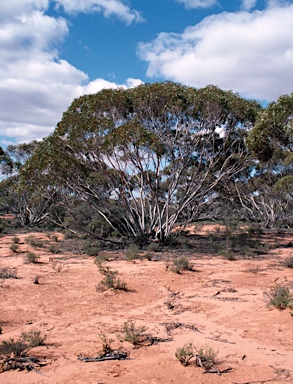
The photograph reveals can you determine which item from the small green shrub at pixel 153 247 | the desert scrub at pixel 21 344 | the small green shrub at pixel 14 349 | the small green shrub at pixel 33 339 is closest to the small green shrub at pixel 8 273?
the desert scrub at pixel 21 344

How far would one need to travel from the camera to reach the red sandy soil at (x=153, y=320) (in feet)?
15.9

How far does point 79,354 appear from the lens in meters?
5.53

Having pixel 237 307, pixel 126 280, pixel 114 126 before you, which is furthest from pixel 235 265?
pixel 114 126

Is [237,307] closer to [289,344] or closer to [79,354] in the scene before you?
[289,344]

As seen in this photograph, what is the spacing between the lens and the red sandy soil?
15.9 feet

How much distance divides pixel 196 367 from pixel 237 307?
147 inches

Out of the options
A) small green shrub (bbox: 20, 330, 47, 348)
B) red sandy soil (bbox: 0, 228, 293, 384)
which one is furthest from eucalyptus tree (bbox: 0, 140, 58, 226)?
small green shrub (bbox: 20, 330, 47, 348)

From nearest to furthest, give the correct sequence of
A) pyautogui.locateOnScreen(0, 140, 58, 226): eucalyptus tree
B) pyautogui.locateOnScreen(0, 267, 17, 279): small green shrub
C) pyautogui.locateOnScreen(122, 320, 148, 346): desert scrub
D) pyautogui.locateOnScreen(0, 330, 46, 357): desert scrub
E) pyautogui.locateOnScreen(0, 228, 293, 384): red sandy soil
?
1. pyautogui.locateOnScreen(0, 228, 293, 384): red sandy soil
2. pyautogui.locateOnScreen(0, 330, 46, 357): desert scrub
3. pyautogui.locateOnScreen(122, 320, 148, 346): desert scrub
4. pyautogui.locateOnScreen(0, 267, 17, 279): small green shrub
5. pyautogui.locateOnScreen(0, 140, 58, 226): eucalyptus tree

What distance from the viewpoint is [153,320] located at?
293 inches

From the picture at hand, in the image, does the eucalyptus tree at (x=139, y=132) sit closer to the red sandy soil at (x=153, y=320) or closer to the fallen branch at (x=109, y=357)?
the red sandy soil at (x=153, y=320)

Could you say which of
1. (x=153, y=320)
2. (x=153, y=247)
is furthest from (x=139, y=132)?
(x=153, y=320)

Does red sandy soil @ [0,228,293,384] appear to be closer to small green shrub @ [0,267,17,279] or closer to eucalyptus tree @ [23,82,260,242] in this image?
small green shrub @ [0,267,17,279]

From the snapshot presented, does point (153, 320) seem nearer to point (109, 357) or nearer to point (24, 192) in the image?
point (109, 357)

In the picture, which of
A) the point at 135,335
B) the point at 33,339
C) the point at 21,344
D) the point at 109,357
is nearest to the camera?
the point at 109,357
